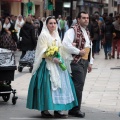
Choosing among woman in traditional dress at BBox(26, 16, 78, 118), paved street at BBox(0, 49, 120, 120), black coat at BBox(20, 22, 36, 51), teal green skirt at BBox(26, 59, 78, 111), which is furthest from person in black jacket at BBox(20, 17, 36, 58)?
teal green skirt at BBox(26, 59, 78, 111)

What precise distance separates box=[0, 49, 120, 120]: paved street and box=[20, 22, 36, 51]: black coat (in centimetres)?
78

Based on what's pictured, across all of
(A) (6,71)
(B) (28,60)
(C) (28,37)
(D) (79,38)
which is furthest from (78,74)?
(C) (28,37)

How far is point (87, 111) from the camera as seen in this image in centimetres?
1034

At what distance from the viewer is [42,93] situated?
9281 millimetres

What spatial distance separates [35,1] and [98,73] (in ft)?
102

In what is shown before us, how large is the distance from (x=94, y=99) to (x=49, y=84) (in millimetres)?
2623

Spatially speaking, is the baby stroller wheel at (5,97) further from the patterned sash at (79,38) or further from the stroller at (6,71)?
the patterned sash at (79,38)

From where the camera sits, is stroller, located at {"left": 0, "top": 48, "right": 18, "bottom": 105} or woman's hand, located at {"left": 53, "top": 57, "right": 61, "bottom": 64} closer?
woman's hand, located at {"left": 53, "top": 57, "right": 61, "bottom": 64}

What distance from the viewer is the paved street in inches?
388

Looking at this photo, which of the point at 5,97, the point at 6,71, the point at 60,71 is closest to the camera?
the point at 60,71

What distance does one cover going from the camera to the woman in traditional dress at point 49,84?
30.4 ft

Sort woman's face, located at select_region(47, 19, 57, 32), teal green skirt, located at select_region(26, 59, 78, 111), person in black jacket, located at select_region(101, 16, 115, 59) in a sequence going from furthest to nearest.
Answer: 1. person in black jacket, located at select_region(101, 16, 115, 59)
2. woman's face, located at select_region(47, 19, 57, 32)
3. teal green skirt, located at select_region(26, 59, 78, 111)

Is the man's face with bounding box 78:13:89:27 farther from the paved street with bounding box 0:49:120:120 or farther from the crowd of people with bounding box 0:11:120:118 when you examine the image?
the paved street with bounding box 0:49:120:120

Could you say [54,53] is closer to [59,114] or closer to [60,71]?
[60,71]
